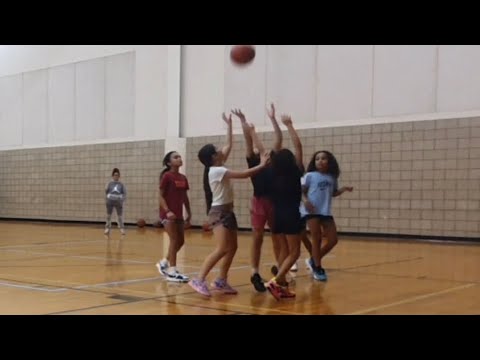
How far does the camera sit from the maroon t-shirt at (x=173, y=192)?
271 inches

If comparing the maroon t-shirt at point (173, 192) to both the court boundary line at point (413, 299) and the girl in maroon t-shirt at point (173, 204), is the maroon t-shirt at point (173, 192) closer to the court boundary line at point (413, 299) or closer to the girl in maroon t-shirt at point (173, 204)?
the girl in maroon t-shirt at point (173, 204)

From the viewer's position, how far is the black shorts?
227 inches

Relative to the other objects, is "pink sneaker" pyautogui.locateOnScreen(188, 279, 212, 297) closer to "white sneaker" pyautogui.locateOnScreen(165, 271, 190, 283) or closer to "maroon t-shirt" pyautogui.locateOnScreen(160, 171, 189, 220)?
"white sneaker" pyautogui.locateOnScreen(165, 271, 190, 283)

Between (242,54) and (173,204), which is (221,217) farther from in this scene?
(242,54)

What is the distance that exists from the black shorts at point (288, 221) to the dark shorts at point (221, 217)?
1.50 ft

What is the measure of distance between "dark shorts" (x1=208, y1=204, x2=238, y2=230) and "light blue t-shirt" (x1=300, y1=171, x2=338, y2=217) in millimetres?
1479

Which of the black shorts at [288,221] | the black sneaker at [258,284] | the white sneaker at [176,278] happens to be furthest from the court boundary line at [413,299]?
the white sneaker at [176,278]

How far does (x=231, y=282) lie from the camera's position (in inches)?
269

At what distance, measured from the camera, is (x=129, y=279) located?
6883 mm

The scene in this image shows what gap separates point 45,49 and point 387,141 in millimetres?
12387

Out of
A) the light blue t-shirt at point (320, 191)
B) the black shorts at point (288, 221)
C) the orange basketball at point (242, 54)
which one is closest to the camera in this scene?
the black shorts at point (288, 221)
